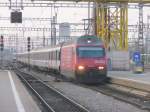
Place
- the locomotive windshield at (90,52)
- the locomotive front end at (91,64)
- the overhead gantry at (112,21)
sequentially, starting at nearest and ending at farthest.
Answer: the locomotive front end at (91,64) → the locomotive windshield at (90,52) → the overhead gantry at (112,21)

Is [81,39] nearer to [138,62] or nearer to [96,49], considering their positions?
[96,49]

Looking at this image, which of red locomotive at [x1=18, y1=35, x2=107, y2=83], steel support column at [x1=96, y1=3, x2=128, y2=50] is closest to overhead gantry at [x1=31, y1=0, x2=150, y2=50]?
steel support column at [x1=96, y1=3, x2=128, y2=50]

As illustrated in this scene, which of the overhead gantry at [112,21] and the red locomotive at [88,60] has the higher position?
the overhead gantry at [112,21]

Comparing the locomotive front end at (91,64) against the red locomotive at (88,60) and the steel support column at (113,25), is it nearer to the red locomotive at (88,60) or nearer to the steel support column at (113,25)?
the red locomotive at (88,60)

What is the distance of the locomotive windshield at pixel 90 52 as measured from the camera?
3444 centimetres

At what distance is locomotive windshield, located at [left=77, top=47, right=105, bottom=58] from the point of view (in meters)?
34.4

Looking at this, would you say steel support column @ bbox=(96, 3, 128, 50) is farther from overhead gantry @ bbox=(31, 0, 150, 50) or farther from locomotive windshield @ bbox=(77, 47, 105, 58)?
locomotive windshield @ bbox=(77, 47, 105, 58)

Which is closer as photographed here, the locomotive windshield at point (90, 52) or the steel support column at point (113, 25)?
the locomotive windshield at point (90, 52)

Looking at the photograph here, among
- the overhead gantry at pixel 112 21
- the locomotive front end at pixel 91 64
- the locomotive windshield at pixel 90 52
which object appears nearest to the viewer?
the locomotive front end at pixel 91 64

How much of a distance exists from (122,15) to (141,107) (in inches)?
1359

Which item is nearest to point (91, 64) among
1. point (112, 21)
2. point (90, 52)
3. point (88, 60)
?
point (88, 60)

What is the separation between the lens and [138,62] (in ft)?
155

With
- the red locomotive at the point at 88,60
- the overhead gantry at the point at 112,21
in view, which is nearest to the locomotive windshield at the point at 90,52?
the red locomotive at the point at 88,60

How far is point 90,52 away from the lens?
1362 inches
